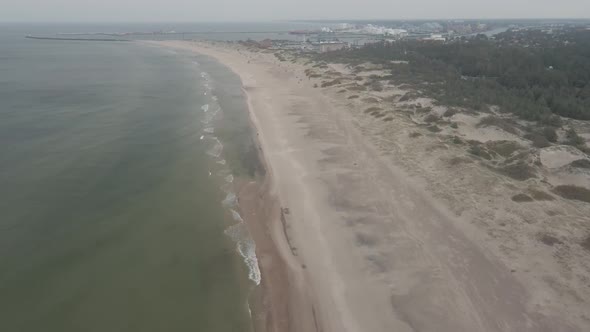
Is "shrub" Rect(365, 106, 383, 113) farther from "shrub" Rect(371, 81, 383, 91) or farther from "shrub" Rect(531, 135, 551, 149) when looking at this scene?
"shrub" Rect(531, 135, 551, 149)

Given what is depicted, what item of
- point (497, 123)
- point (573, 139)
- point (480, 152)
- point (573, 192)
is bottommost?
point (573, 139)

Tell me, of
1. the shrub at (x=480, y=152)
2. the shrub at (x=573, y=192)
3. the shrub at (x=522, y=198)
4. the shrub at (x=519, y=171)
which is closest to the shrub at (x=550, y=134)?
the shrub at (x=480, y=152)

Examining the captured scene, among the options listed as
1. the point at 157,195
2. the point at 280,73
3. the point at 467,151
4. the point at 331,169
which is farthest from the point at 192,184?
the point at 280,73

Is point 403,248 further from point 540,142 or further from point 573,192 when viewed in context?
point 540,142

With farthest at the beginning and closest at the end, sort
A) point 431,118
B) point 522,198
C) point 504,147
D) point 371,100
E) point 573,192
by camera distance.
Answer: point 371,100 → point 431,118 → point 504,147 → point 573,192 → point 522,198

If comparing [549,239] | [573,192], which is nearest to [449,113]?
[573,192]

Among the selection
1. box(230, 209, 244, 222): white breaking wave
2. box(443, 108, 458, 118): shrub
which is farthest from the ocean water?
box(443, 108, 458, 118): shrub

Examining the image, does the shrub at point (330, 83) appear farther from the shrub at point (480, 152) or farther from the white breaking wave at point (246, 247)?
the white breaking wave at point (246, 247)
